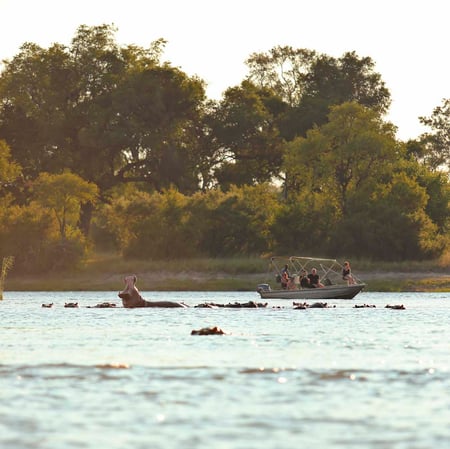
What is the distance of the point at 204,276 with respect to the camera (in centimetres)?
11131

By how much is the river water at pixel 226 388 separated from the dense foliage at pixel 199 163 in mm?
69904

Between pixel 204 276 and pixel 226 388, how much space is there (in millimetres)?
85196

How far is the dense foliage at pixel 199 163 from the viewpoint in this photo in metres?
119

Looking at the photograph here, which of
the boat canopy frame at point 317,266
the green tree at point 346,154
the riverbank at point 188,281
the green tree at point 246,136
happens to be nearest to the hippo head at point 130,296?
the boat canopy frame at point 317,266

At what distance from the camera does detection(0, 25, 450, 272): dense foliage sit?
11856 centimetres

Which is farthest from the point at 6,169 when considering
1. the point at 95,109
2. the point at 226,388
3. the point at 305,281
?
the point at 226,388

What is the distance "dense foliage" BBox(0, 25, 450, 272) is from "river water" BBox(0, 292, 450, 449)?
69.9 metres

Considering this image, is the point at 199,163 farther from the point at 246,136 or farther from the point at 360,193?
the point at 360,193

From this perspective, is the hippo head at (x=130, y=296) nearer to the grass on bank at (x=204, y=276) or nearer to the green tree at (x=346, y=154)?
the grass on bank at (x=204, y=276)

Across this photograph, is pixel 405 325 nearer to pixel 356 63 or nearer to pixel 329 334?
pixel 329 334

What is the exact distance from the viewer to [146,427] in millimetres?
20938

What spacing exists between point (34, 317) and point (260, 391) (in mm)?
34156

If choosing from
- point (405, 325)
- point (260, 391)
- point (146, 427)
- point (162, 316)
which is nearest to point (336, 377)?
point (260, 391)

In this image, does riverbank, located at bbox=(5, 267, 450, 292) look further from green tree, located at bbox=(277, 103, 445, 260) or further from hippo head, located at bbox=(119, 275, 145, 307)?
hippo head, located at bbox=(119, 275, 145, 307)
